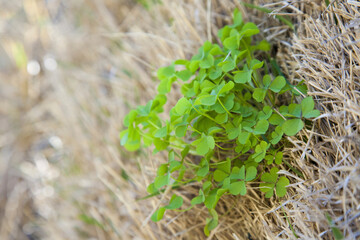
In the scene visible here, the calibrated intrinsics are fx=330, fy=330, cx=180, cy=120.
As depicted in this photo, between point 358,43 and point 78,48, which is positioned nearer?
point 358,43

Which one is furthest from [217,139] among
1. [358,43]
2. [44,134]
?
[44,134]

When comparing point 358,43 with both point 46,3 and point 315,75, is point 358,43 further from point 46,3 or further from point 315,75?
point 46,3

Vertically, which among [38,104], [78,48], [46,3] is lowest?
[38,104]

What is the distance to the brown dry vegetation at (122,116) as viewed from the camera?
676 millimetres

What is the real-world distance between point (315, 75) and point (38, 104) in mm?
1609

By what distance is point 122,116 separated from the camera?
1314 mm

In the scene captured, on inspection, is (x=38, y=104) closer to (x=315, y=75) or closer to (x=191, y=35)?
(x=191, y=35)

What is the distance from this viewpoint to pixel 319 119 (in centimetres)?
70

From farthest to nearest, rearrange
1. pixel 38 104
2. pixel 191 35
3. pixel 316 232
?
pixel 38 104 → pixel 191 35 → pixel 316 232

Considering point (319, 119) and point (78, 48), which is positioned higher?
point (78, 48)

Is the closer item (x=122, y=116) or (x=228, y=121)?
(x=228, y=121)

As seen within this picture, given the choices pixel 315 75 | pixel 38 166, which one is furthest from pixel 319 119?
pixel 38 166

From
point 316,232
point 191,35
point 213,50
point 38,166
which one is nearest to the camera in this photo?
point 316,232

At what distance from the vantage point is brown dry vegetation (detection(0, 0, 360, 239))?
2.22 feet
